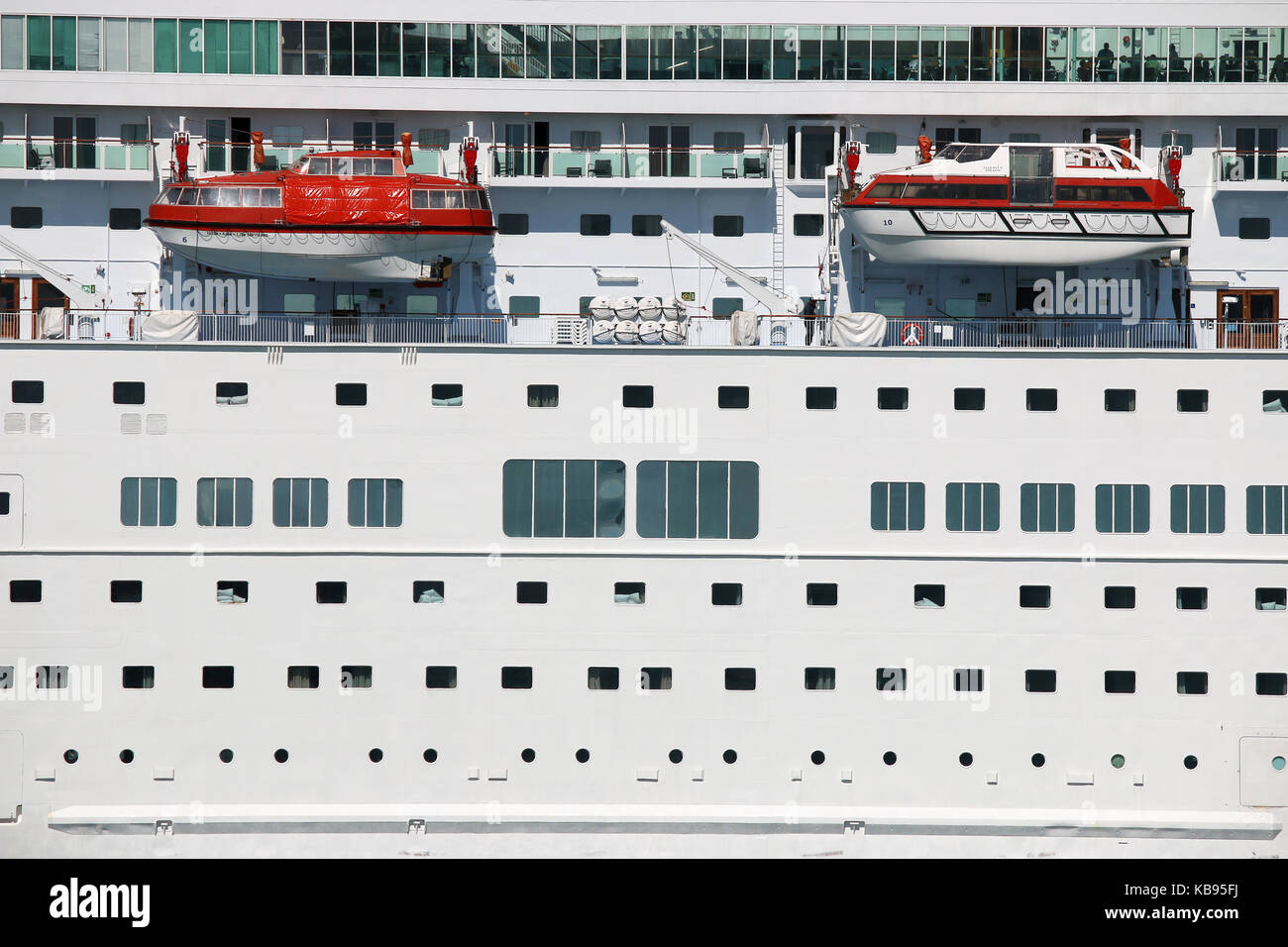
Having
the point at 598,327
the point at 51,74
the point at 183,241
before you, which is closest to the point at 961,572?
the point at 598,327

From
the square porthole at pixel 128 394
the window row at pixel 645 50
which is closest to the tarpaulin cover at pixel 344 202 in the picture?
the window row at pixel 645 50

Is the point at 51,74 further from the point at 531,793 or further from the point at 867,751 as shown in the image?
the point at 867,751

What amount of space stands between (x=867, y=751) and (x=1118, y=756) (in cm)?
347

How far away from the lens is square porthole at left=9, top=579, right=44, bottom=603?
18.7 metres

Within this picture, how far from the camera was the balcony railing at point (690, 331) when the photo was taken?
1947 cm

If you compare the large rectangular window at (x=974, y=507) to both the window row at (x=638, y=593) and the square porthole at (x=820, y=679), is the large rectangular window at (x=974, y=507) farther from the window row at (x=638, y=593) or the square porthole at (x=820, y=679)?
the square porthole at (x=820, y=679)

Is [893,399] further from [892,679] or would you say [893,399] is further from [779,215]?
[892,679]

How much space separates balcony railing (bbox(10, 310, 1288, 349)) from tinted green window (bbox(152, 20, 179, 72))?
377cm

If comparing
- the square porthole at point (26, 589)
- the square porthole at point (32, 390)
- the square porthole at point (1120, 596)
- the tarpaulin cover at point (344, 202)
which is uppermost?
the tarpaulin cover at point (344, 202)

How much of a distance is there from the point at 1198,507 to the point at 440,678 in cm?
1083

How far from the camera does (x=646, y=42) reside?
20438 millimetres

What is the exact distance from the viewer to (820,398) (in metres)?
19.0

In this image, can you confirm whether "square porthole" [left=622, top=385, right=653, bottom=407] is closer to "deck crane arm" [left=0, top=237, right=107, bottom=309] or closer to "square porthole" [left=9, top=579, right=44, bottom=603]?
"deck crane arm" [left=0, top=237, right=107, bottom=309]

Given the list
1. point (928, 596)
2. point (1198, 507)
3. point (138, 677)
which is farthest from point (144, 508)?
point (1198, 507)
